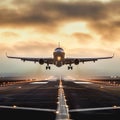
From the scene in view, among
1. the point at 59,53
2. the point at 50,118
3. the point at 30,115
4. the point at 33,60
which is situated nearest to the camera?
the point at 50,118

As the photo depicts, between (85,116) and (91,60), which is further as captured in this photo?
(91,60)

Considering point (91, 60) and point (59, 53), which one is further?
point (91, 60)

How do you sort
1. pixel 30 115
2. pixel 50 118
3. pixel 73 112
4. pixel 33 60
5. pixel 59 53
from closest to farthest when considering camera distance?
pixel 50 118 < pixel 30 115 < pixel 73 112 < pixel 59 53 < pixel 33 60

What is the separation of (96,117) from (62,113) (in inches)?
110

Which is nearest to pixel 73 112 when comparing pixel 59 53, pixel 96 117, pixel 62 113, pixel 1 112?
pixel 62 113

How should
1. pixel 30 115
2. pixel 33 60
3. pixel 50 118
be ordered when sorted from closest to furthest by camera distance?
pixel 50 118, pixel 30 115, pixel 33 60

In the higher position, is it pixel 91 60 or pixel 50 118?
pixel 91 60

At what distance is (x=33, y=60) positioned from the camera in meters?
98.3

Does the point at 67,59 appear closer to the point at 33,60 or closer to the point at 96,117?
the point at 33,60

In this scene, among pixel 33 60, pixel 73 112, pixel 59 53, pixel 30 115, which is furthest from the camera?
pixel 33 60

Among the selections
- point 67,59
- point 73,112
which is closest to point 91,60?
point 67,59

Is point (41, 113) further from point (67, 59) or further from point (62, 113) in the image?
point (67, 59)

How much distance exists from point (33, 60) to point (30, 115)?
7412 cm

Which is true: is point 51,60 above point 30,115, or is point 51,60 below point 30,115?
above
